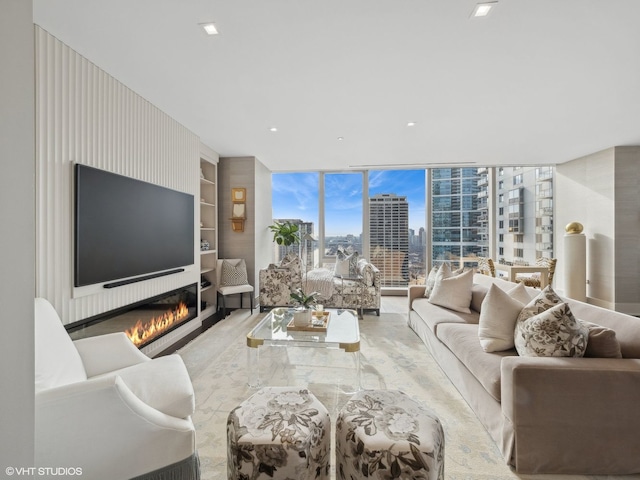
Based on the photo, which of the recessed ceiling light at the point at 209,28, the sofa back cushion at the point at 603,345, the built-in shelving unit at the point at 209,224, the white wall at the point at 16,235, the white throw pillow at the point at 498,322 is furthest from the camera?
the built-in shelving unit at the point at 209,224

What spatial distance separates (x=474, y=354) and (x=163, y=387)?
196 centimetres

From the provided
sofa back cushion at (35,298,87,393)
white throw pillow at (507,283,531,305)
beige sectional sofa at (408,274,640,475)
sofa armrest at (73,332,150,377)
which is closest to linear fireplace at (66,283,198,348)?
sofa armrest at (73,332,150,377)

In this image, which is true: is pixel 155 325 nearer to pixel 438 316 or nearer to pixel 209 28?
pixel 209 28

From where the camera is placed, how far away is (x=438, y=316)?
3.08m

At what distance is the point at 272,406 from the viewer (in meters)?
1.48

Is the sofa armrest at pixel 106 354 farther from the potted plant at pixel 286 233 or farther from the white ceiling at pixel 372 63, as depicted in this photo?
the potted plant at pixel 286 233

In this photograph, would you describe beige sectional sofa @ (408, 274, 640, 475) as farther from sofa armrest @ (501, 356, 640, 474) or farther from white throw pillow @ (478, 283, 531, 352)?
white throw pillow @ (478, 283, 531, 352)

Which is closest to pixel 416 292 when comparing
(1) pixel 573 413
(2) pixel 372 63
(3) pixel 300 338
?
(3) pixel 300 338

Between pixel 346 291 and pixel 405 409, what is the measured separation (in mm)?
3248

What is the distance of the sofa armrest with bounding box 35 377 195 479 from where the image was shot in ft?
3.99

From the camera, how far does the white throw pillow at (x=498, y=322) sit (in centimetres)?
210

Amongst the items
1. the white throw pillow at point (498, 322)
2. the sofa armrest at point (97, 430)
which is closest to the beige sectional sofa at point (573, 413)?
the white throw pillow at point (498, 322)

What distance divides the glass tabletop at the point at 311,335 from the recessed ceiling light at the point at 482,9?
235cm

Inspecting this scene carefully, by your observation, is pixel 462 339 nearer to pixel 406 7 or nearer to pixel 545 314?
pixel 545 314
